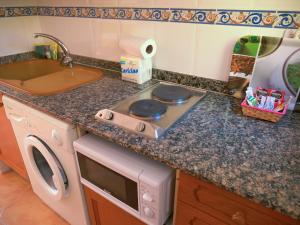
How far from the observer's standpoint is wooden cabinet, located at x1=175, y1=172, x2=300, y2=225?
0.63 m

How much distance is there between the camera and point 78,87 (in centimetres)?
134

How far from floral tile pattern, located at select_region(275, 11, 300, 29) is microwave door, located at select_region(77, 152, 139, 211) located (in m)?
0.90

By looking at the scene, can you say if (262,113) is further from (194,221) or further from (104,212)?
(104,212)

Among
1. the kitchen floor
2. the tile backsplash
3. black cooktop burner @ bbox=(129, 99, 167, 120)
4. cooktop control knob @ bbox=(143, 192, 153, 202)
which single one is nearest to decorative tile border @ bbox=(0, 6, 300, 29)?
the tile backsplash

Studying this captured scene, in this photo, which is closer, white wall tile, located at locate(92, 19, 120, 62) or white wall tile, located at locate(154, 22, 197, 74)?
white wall tile, located at locate(154, 22, 197, 74)

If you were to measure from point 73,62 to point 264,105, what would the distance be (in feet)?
4.80

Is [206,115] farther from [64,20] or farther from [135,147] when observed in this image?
[64,20]

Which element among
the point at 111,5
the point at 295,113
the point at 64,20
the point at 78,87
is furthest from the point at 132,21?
the point at 295,113

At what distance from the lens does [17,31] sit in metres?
1.87

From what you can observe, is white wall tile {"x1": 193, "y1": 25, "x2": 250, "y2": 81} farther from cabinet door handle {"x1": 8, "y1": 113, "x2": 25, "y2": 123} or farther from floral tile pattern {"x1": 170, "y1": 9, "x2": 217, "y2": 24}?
cabinet door handle {"x1": 8, "y1": 113, "x2": 25, "y2": 123}

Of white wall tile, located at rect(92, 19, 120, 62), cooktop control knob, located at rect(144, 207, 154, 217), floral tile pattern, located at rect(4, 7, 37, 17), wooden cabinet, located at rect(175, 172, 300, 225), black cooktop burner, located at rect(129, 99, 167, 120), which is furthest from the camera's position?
floral tile pattern, located at rect(4, 7, 37, 17)

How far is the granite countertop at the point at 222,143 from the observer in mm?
637

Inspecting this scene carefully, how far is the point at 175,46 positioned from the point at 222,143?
69 centimetres

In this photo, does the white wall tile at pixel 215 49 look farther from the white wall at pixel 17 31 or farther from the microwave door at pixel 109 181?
the white wall at pixel 17 31
